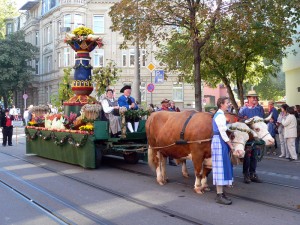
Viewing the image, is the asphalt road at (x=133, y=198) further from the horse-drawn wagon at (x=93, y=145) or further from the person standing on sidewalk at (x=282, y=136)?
the person standing on sidewalk at (x=282, y=136)

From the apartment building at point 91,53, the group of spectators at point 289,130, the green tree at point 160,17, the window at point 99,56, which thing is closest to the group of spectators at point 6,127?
the green tree at point 160,17

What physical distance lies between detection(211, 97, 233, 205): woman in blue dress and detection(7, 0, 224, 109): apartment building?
32.0 m

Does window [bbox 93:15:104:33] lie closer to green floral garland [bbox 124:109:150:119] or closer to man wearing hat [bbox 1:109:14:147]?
man wearing hat [bbox 1:109:14:147]

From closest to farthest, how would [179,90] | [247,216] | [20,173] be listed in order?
1. [247,216]
2. [20,173]
3. [179,90]

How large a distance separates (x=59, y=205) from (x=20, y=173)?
13.8ft

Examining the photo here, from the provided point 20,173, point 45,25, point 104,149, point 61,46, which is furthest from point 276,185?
point 45,25

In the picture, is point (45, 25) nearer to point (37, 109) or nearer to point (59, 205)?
point (37, 109)

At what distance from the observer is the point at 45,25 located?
51.8 meters

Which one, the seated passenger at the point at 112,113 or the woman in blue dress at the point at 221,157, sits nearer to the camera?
the woman in blue dress at the point at 221,157

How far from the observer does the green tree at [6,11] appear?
58956 millimetres

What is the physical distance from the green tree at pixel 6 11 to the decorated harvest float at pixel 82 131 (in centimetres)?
4681

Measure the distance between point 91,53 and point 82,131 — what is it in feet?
110

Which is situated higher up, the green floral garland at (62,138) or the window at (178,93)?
the window at (178,93)

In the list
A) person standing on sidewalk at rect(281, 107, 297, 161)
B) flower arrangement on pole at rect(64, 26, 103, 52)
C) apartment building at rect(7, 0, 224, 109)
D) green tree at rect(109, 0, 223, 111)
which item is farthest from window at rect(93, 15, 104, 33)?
person standing on sidewalk at rect(281, 107, 297, 161)
